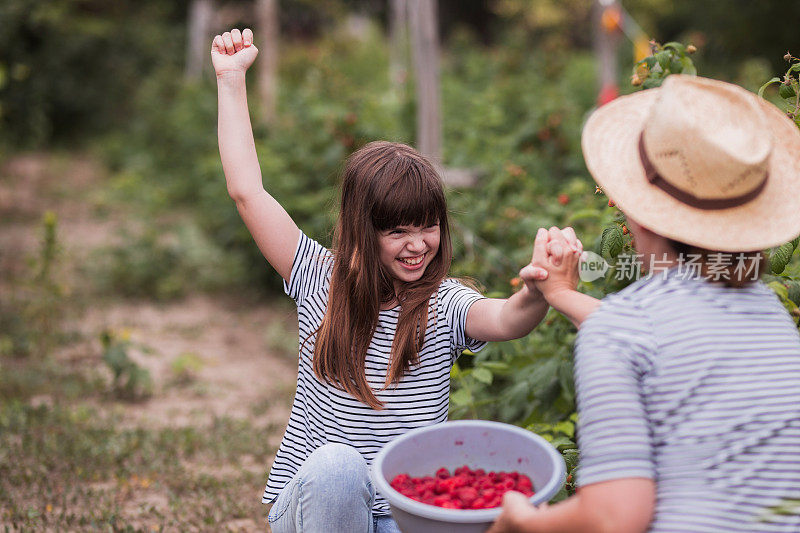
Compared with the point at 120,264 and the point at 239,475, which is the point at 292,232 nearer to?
the point at 239,475

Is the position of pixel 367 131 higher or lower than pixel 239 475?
higher

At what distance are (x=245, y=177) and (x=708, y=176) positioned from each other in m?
1.12

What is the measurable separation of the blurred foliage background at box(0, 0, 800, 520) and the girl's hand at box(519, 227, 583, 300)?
734mm

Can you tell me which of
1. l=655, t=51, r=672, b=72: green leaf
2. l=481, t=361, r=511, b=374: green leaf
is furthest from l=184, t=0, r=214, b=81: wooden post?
l=655, t=51, r=672, b=72: green leaf

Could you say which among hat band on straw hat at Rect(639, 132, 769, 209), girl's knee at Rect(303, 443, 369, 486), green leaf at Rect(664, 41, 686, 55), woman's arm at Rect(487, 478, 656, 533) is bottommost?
girl's knee at Rect(303, 443, 369, 486)

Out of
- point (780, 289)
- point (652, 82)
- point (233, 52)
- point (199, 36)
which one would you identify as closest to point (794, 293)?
point (780, 289)

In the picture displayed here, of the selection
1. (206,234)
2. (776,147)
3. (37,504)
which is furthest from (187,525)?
(206,234)

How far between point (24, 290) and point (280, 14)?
17.4 metres

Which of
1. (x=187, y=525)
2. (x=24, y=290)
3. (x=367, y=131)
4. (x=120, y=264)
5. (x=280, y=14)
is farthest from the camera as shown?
(x=280, y=14)

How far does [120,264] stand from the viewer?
666cm

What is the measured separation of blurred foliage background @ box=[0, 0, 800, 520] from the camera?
3.21m

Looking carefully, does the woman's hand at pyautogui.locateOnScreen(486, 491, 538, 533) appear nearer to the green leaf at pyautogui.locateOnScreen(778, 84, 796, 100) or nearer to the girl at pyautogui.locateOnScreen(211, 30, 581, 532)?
the girl at pyautogui.locateOnScreen(211, 30, 581, 532)

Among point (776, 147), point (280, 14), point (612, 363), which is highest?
point (280, 14)

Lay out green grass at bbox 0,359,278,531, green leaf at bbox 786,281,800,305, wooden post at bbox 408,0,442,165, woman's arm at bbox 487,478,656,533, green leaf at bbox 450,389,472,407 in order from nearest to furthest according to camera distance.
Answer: woman's arm at bbox 487,478,656,533, green leaf at bbox 786,281,800,305, green leaf at bbox 450,389,472,407, green grass at bbox 0,359,278,531, wooden post at bbox 408,0,442,165
